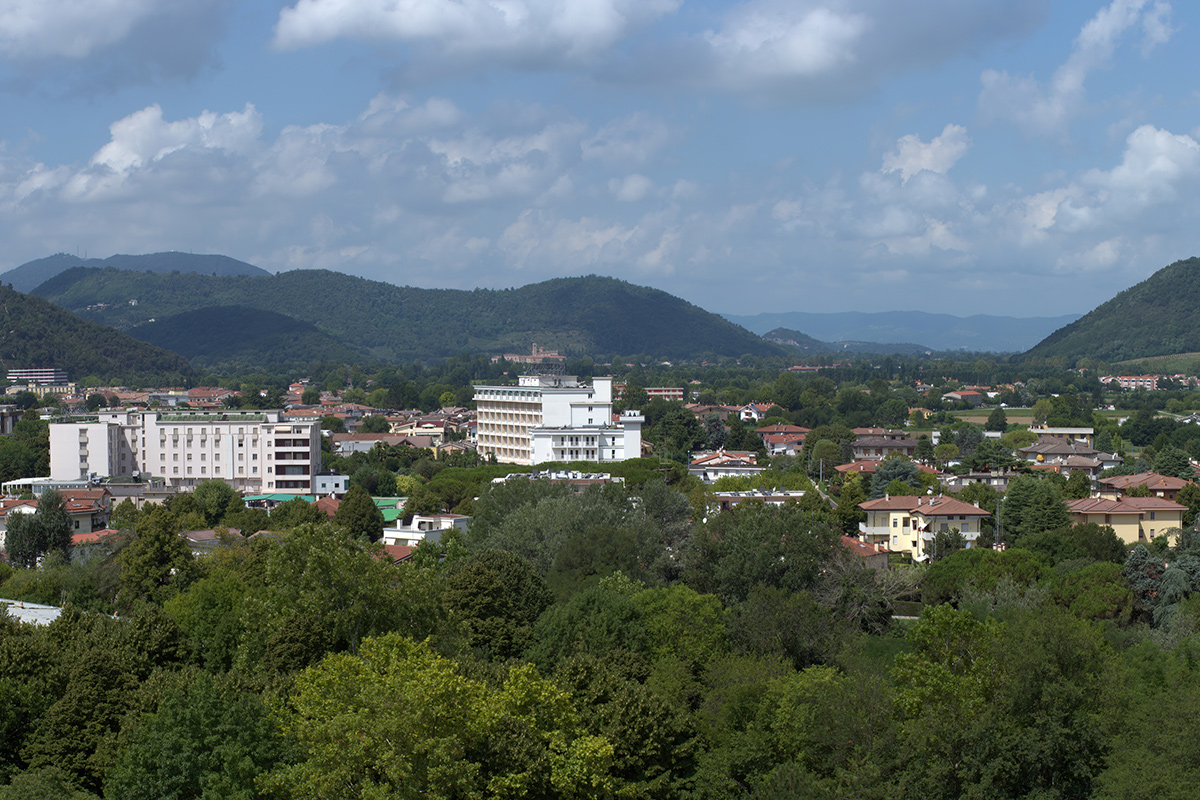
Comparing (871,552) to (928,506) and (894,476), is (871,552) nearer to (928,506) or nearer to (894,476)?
(928,506)

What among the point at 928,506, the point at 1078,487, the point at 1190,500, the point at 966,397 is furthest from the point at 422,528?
the point at 966,397

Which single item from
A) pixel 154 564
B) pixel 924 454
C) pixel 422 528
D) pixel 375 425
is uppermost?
pixel 375 425

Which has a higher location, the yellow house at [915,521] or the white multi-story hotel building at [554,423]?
the white multi-story hotel building at [554,423]

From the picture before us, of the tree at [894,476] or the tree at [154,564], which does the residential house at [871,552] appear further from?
the tree at [154,564]

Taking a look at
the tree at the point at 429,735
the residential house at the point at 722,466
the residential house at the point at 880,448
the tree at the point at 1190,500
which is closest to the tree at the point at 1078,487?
the tree at the point at 1190,500

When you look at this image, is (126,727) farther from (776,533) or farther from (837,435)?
(837,435)

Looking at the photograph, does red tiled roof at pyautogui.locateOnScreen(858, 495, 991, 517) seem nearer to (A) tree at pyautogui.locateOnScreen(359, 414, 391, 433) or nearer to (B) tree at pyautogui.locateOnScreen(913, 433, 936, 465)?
(B) tree at pyautogui.locateOnScreen(913, 433, 936, 465)

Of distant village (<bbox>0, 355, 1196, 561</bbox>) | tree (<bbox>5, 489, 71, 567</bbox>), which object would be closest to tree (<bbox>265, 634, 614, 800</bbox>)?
distant village (<bbox>0, 355, 1196, 561</bbox>)
